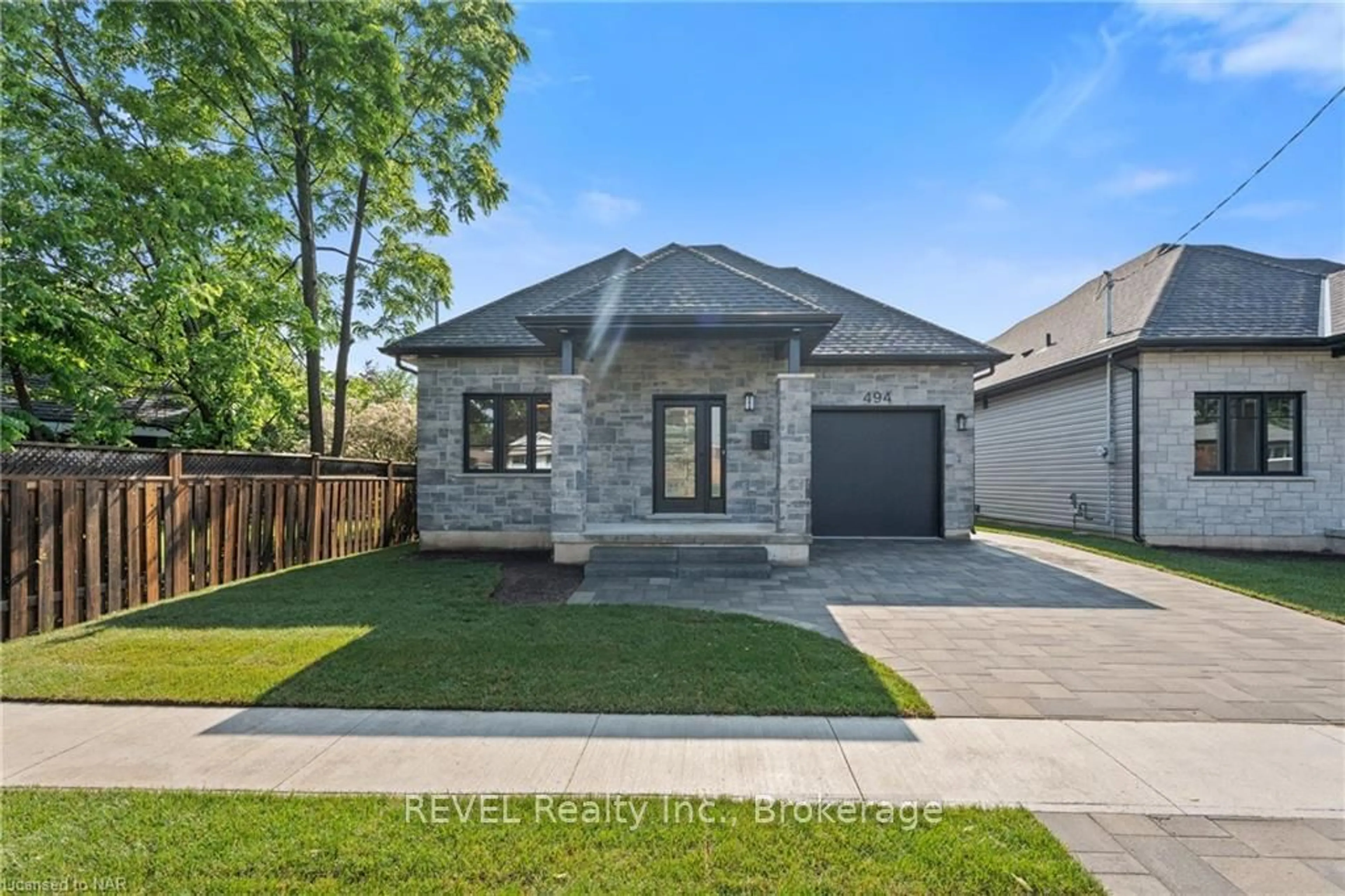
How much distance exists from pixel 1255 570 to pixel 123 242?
1622 centimetres

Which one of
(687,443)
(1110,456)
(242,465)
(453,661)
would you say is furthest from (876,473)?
(242,465)

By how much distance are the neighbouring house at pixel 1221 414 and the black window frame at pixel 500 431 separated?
1084 centimetres

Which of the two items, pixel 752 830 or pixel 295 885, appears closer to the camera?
pixel 295 885

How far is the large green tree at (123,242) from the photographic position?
261 inches

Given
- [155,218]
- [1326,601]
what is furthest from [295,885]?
[1326,601]

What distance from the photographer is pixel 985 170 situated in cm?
1048

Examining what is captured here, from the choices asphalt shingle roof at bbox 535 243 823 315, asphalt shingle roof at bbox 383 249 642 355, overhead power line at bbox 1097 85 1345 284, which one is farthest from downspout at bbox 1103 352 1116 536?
asphalt shingle roof at bbox 383 249 642 355

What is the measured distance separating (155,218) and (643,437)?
24.1ft

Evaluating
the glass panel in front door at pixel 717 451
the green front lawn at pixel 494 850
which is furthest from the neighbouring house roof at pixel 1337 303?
the green front lawn at pixel 494 850

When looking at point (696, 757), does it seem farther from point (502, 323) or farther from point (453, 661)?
point (502, 323)

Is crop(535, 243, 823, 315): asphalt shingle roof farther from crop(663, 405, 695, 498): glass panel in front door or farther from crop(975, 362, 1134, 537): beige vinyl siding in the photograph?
crop(975, 362, 1134, 537): beige vinyl siding

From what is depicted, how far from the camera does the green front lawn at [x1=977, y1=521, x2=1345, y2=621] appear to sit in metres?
6.83

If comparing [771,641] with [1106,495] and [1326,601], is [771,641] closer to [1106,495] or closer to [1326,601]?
[1326,601]

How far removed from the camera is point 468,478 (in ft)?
34.7
